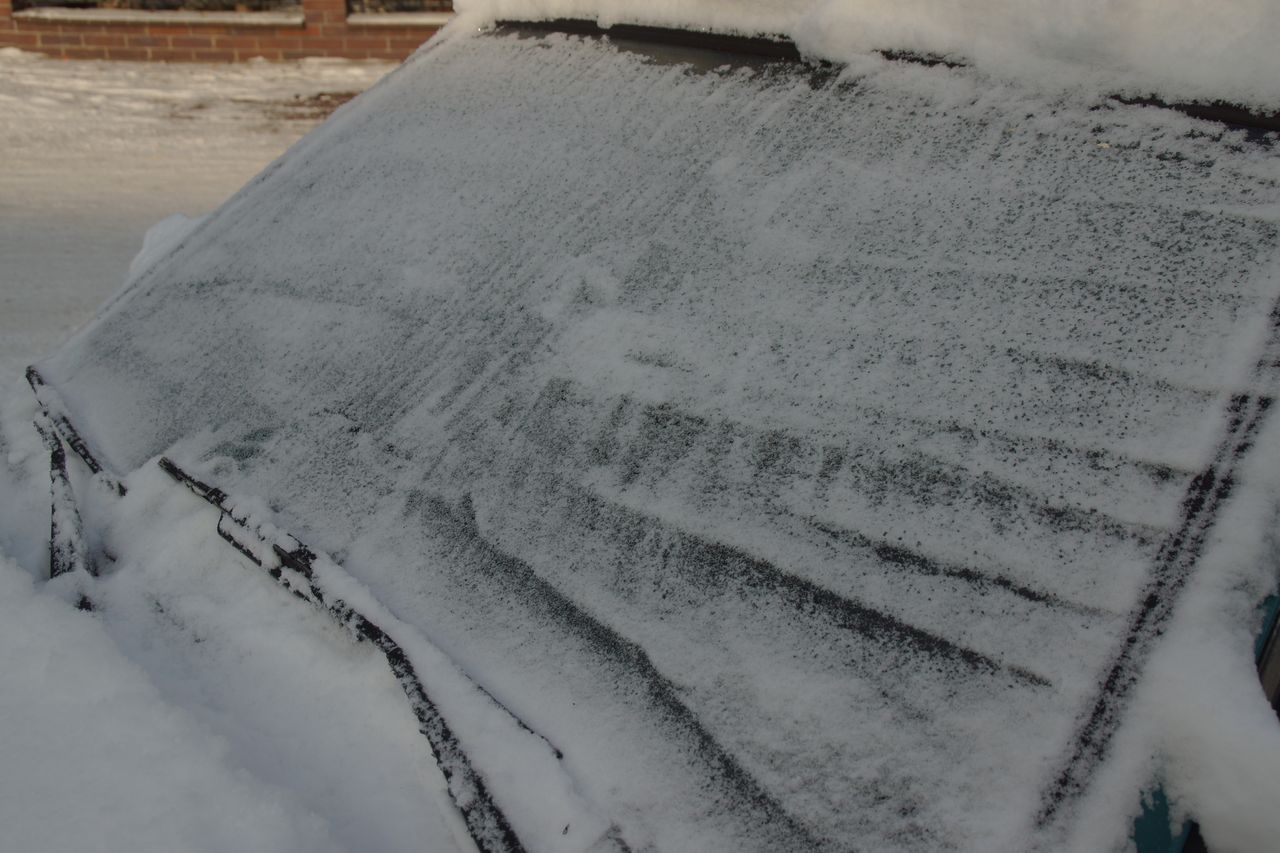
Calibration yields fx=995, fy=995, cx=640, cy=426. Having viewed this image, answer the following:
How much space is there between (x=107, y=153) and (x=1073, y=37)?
257 inches

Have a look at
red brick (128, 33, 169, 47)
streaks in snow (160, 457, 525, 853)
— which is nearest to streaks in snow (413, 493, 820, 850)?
streaks in snow (160, 457, 525, 853)

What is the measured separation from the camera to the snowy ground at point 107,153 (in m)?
4.41

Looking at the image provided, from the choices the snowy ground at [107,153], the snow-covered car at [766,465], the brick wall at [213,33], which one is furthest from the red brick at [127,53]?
the snow-covered car at [766,465]

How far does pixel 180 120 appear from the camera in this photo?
7.04 metres

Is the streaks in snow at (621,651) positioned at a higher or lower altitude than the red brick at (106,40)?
lower

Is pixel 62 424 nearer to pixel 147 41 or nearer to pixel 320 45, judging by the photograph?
pixel 320 45

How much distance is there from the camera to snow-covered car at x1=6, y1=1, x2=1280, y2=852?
833mm

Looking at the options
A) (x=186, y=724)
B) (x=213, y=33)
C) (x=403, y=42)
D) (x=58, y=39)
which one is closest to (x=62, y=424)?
(x=186, y=724)

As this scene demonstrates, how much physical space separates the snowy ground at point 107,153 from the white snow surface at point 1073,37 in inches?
127

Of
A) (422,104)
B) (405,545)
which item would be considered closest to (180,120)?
(422,104)

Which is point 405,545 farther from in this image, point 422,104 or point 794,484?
point 422,104

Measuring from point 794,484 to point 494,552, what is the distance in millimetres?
358

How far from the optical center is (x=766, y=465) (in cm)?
107

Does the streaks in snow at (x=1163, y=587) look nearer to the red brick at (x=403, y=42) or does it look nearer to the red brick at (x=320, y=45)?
the red brick at (x=403, y=42)
